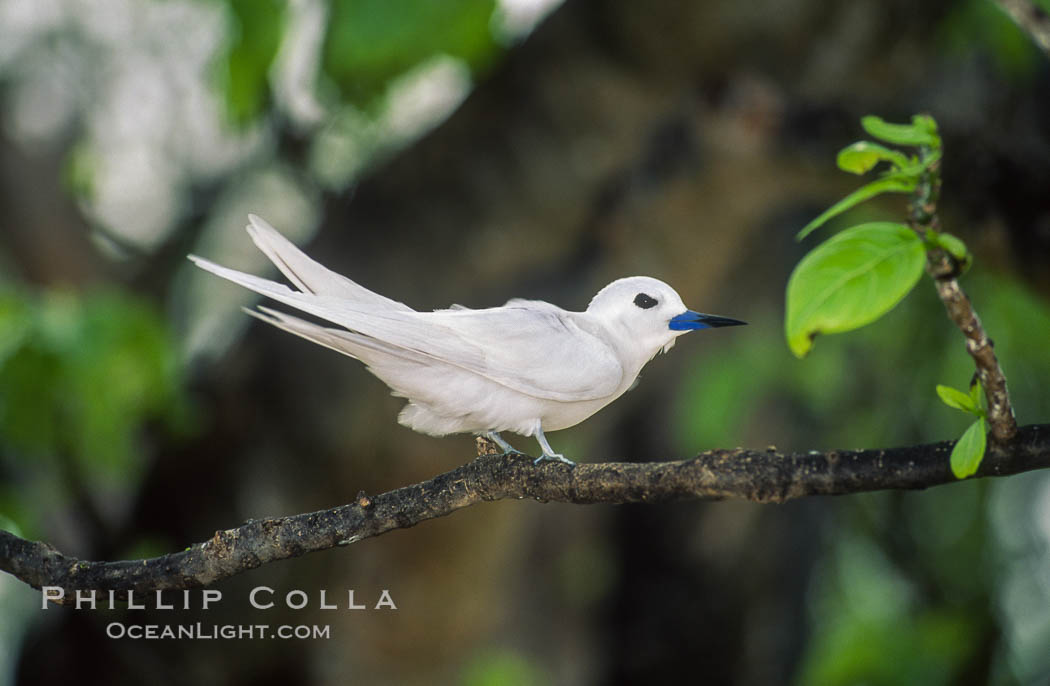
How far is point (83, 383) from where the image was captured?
8.45ft

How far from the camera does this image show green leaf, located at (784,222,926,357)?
0.75 meters

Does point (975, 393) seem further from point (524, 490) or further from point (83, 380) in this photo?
point (83, 380)

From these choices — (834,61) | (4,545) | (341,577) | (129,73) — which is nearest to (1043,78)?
(834,61)

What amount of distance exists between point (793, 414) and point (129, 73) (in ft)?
11.1

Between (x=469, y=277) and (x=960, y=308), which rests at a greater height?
(x=469, y=277)

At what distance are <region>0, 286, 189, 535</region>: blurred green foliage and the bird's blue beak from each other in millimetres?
1946

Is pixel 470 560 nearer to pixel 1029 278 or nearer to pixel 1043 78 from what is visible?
pixel 1029 278

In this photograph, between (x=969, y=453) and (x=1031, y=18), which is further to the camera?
(x=1031, y=18)

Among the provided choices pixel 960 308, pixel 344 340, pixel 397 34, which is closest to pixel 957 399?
pixel 960 308

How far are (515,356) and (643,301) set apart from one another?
0.16 metres

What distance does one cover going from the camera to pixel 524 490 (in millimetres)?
995

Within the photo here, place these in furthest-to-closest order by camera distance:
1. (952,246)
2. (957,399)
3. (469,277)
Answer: (469,277), (957,399), (952,246)

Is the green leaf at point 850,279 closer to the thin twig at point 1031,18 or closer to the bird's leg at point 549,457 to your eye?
the bird's leg at point 549,457

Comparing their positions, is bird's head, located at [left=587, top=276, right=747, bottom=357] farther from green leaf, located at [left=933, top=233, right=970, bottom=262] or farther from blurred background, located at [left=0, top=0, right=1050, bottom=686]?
blurred background, located at [left=0, top=0, right=1050, bottom=686]
